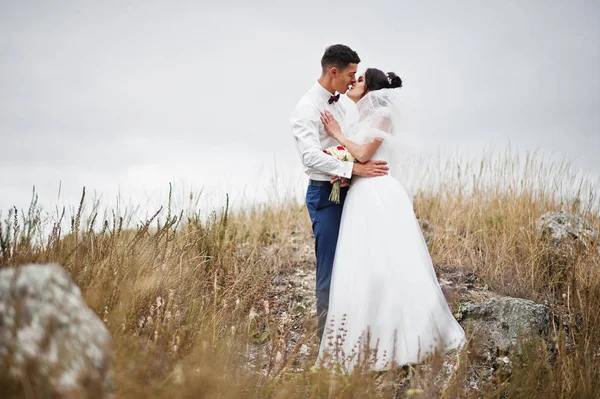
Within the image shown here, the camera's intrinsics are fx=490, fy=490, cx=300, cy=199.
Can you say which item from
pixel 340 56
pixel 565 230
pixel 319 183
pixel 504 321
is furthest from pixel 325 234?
pixel 565 230

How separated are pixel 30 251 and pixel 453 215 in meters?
5.83

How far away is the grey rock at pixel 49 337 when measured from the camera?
1299 millimetres

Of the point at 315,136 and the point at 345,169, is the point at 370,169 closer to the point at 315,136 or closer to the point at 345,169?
the point at 345,169

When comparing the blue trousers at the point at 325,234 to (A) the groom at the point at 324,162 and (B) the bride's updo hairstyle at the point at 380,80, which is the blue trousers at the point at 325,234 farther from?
(B) the bride's updo hairstyle at the point at 380,80

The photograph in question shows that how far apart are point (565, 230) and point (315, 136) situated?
4043 millimetres

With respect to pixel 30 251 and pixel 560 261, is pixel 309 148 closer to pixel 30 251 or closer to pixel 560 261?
pixel 30 251

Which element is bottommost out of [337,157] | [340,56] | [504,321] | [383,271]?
[504,321]

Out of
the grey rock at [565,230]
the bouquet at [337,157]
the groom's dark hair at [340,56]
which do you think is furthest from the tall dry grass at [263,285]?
the groom's dark hair at [340,56]

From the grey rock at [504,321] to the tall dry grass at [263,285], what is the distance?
245mm

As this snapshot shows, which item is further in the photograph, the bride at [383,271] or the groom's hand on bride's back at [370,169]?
the groom's hand on bride's back at [370,169]

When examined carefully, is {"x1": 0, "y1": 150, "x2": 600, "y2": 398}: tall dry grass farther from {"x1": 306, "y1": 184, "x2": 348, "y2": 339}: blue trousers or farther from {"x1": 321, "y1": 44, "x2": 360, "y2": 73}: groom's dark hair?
{"x1": 321, "y1": 44, "x2": 360, "y2": 73}: groom's dark hair

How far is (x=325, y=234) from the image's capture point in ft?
15.0

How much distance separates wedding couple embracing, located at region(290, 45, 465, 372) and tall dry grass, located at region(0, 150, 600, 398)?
27 centimetres

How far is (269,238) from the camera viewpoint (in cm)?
746
